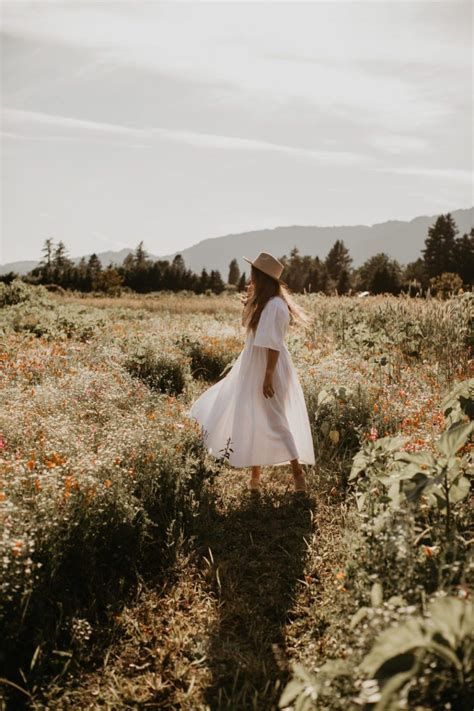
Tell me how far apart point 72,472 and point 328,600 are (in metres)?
2.11

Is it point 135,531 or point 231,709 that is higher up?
point 135,531

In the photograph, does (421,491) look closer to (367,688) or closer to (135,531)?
(367,688)

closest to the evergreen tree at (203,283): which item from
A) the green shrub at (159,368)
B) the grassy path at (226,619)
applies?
the green shrub at (159,368)

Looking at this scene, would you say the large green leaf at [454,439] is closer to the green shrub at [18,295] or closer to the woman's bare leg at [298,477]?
the woman's bare leg at [298,477]

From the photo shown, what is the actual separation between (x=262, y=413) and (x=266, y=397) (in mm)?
170

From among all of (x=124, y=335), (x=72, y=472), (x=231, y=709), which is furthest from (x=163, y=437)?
(x=124, y=335)

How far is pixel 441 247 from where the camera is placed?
194 ft

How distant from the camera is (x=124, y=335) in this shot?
1082cm

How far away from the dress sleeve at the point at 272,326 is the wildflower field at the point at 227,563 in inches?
47.3

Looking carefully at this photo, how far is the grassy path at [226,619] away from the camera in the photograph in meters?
2.67

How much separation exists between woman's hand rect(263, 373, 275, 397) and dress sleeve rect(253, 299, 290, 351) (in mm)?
288

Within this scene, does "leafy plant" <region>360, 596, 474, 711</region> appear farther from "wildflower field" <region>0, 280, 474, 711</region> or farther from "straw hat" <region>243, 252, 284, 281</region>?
"straw hat" <region>243, 252, 284, 281</region>

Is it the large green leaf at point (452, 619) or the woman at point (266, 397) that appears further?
the woman at point (266, 397)

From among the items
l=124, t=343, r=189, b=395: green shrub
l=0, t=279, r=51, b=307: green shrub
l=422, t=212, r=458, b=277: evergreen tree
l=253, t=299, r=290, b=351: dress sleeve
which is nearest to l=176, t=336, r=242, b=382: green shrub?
l=124, t=343, r=189, b=395: green shrub
